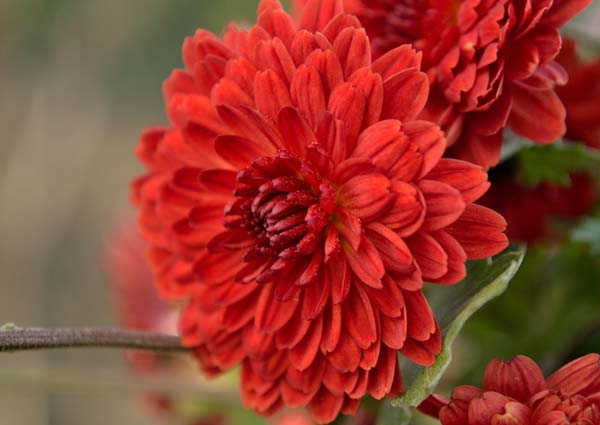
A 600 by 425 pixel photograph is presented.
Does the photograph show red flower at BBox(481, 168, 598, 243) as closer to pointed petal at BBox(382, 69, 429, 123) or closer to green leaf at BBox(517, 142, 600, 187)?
green leaf at BBox(517, 142, 600, 187)

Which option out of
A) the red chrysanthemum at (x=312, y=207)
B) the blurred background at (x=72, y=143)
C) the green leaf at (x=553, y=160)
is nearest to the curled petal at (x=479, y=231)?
the red chrysanthemum at (x=312, y=207)

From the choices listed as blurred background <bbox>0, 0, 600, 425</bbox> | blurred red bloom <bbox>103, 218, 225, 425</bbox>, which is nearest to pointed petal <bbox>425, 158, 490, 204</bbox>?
blurred red bloom <bbox>103, 218, 225, 425</bbox>

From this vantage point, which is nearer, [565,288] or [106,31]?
[565,288]

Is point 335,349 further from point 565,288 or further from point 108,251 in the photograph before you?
point 108,251

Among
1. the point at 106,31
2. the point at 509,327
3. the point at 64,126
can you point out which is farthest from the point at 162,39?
the point at 509,327

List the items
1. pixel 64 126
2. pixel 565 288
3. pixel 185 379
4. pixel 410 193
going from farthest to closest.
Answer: pixel 64 126 → pixel 185 379 → pixel 565 288 → pixel 410 193

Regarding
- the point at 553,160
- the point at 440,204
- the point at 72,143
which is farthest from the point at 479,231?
the point at 72,143
